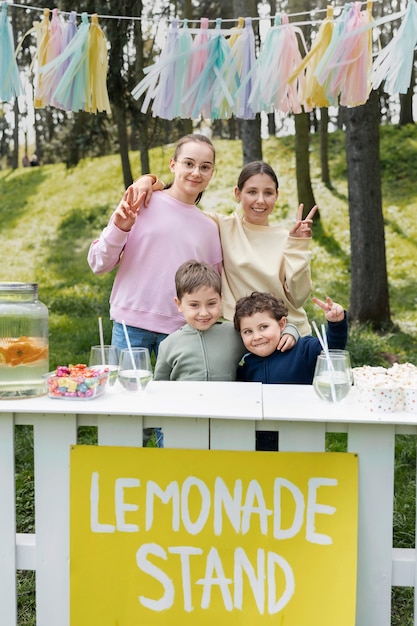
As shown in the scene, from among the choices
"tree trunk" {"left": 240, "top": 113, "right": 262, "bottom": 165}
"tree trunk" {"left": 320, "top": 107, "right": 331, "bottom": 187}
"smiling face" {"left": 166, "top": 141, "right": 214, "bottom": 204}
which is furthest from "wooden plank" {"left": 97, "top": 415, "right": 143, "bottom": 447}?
"tree trunk" {"left": 320, "top": 107, "right": 331, "bottom": 187}

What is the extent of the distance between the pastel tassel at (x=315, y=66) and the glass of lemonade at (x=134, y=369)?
1.38 metres

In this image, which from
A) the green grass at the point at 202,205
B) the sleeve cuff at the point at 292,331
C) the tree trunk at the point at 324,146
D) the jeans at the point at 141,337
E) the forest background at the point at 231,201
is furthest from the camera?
the tree trunk at the point at 324,146

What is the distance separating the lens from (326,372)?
6.28ft

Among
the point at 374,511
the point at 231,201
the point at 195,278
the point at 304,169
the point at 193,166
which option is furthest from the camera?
the point at 231,201

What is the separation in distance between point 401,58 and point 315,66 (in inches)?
14.6

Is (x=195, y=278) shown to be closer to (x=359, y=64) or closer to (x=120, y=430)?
(x=120, y=430)

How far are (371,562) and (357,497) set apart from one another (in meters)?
0.20

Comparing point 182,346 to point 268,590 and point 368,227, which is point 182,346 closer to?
point 268,590

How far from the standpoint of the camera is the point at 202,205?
11844 mm

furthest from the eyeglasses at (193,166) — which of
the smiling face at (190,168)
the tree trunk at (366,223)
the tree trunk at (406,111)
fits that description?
the tree trunk at (406,111)

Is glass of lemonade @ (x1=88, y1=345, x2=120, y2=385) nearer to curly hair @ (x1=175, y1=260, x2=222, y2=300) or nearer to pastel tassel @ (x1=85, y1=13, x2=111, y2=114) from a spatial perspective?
curly hair @ (x1=175, y1=260, x2=222, y2=300)

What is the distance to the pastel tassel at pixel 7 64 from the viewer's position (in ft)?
8.99

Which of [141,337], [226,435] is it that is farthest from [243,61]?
[226,435]

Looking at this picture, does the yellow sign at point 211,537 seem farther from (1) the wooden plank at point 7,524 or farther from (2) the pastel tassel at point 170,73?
(2) the pastel tassel at point 170,73
